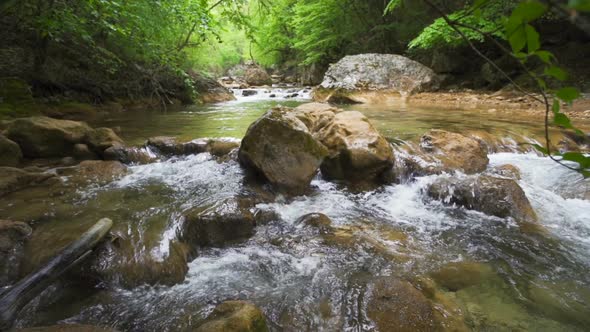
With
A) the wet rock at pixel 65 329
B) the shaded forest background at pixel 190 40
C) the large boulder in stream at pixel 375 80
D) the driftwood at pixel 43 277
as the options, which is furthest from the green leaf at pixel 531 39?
the large boulder in stream at pixel 375 80

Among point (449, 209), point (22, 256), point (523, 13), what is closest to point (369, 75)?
point (449, 209)

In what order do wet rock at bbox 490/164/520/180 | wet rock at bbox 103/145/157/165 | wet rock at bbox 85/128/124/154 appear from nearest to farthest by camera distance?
1. wet rock at bbox 490/164/520/180
2. wet rock at bbox 103/145/157/165
3. wet rock at bbox 85/128/124/154

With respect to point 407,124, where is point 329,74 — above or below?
above

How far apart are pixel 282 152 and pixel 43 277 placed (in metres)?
2.90

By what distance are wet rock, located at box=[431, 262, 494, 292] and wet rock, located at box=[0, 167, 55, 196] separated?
5004 millimetres

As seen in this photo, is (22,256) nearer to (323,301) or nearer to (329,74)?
(323,301)

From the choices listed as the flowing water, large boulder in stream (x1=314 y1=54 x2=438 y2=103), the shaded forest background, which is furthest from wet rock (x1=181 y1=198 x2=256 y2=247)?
large boulder in stream (x1=314 y1=54 x2=438 y2=103)

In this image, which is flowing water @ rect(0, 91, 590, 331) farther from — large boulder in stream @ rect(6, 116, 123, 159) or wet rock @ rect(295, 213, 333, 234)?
large boulder in stream @ rect(6, 116, 123, 159)

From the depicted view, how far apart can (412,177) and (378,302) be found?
122 inches

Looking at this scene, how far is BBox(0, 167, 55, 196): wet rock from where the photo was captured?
3.95 m

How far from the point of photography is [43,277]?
234 cm

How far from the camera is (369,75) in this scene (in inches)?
524

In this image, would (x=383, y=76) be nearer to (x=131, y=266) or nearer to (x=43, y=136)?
(x=43, y=136)

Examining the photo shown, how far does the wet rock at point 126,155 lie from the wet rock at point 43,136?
2.26ft
